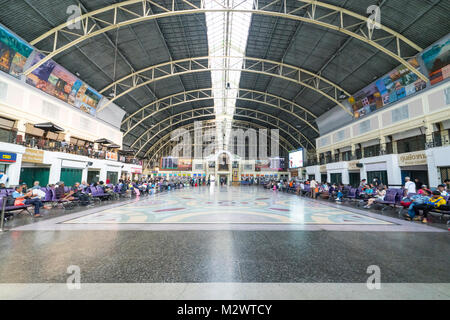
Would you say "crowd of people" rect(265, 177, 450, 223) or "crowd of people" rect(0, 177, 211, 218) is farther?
"crowd of people" rect(0, 177, 211, 218)

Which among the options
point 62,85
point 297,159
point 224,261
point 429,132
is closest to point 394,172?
point 429,132

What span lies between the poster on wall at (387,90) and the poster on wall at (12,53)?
26.8 meters

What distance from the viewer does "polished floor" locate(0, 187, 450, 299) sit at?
204cm

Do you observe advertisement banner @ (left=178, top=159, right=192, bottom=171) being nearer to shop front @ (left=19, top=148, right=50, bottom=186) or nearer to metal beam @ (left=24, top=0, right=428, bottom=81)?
shop front @ (left=19, top=148, right=50, bottom=186)

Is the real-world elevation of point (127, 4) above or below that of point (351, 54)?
above

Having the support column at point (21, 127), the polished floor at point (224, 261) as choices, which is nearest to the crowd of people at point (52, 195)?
the polished floor at point (224, 261)

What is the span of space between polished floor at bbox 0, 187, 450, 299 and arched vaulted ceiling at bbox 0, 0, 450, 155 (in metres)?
12.8

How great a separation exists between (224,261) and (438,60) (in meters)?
18.6

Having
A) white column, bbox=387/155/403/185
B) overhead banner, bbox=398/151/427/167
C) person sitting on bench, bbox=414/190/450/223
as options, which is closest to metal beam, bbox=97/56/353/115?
white column, bbox=387/155/403/185

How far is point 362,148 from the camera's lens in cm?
2083

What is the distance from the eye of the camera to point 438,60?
12.1 meters
